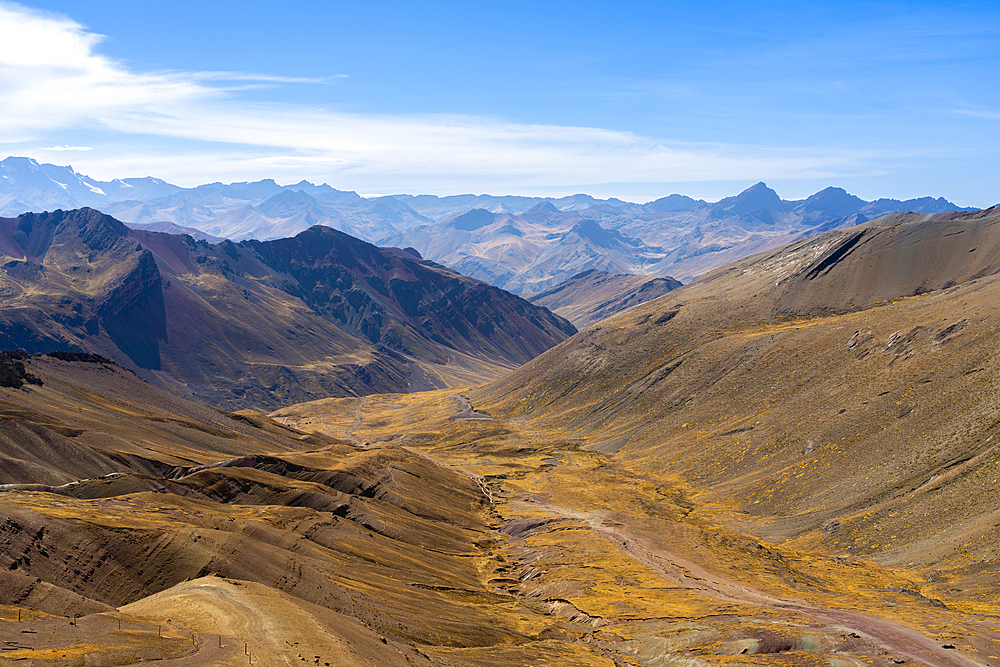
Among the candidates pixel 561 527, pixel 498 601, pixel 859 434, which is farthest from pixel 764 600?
pixel 859 434

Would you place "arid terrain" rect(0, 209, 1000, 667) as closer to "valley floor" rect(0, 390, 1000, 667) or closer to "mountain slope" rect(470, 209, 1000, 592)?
"valley floor" rect(0, 390, 1000, 667)

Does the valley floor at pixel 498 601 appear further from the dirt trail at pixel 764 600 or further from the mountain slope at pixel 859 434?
the mountain slope at pixel 859 434

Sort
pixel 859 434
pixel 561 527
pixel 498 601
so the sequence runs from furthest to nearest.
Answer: pixel 859 434 → pixel 561 527 → pixel 498 601

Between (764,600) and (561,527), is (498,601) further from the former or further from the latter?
(561,527)

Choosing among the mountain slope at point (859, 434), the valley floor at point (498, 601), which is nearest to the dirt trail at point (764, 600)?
the valley floor at point (498, 601)

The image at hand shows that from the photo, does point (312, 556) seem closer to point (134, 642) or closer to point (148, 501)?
point (148, 501)

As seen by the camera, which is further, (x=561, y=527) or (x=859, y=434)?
(x=859, y=434)
